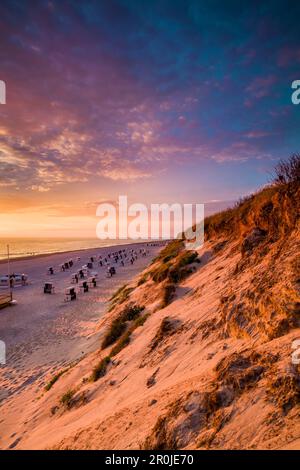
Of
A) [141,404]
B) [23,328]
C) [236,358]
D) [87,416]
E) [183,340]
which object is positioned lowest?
[23,328]

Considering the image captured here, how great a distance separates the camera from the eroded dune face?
3.45 m

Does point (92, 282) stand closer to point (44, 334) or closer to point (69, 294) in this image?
point (69, 294)

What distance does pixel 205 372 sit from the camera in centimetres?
451

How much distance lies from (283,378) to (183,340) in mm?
3023

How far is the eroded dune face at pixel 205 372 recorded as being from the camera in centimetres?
345

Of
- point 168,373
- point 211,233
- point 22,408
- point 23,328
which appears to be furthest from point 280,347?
point 23,328
